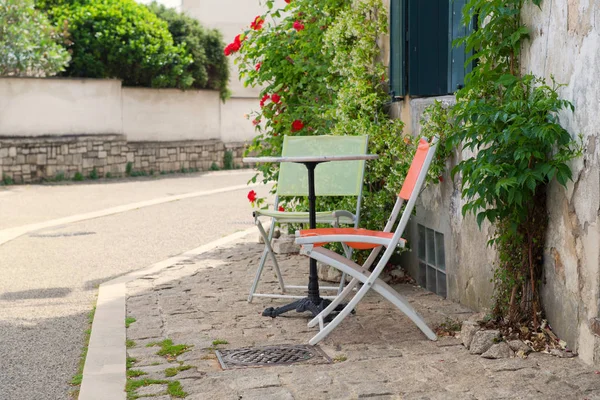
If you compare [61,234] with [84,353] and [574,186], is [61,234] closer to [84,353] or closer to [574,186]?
[84,353]

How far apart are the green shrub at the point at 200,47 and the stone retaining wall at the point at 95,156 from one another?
154cm

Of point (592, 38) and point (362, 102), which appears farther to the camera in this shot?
point (362, 102)

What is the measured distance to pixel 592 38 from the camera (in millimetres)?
4195

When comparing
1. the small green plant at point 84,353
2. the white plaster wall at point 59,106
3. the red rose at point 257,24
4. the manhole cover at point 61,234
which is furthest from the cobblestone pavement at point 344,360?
the white plaster wall at point 59,106

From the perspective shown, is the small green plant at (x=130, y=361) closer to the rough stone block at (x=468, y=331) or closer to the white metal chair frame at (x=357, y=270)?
the white metal chair frame at (x=357, y=270)

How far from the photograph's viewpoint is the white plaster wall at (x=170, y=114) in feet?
69.2

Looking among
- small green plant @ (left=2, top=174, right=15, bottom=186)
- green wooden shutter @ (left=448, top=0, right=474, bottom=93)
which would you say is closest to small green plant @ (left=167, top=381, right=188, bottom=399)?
green wooden shutter @ (left=448, top=0, right=474, bottom=93)

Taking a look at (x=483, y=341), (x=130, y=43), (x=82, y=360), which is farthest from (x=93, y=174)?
(x=483, y=341)

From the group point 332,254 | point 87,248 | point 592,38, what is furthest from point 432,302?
point 87,248

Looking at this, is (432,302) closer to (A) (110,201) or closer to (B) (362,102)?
(B) (362,102)

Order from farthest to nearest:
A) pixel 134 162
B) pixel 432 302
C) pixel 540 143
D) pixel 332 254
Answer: pixel 134 162 → pixel 432 302 → pixel 332 254 → pixel 540 143

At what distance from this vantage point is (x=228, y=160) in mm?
23250

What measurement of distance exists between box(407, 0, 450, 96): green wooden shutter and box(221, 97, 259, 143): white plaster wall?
676 inches

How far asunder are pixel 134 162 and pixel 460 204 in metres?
15.4
